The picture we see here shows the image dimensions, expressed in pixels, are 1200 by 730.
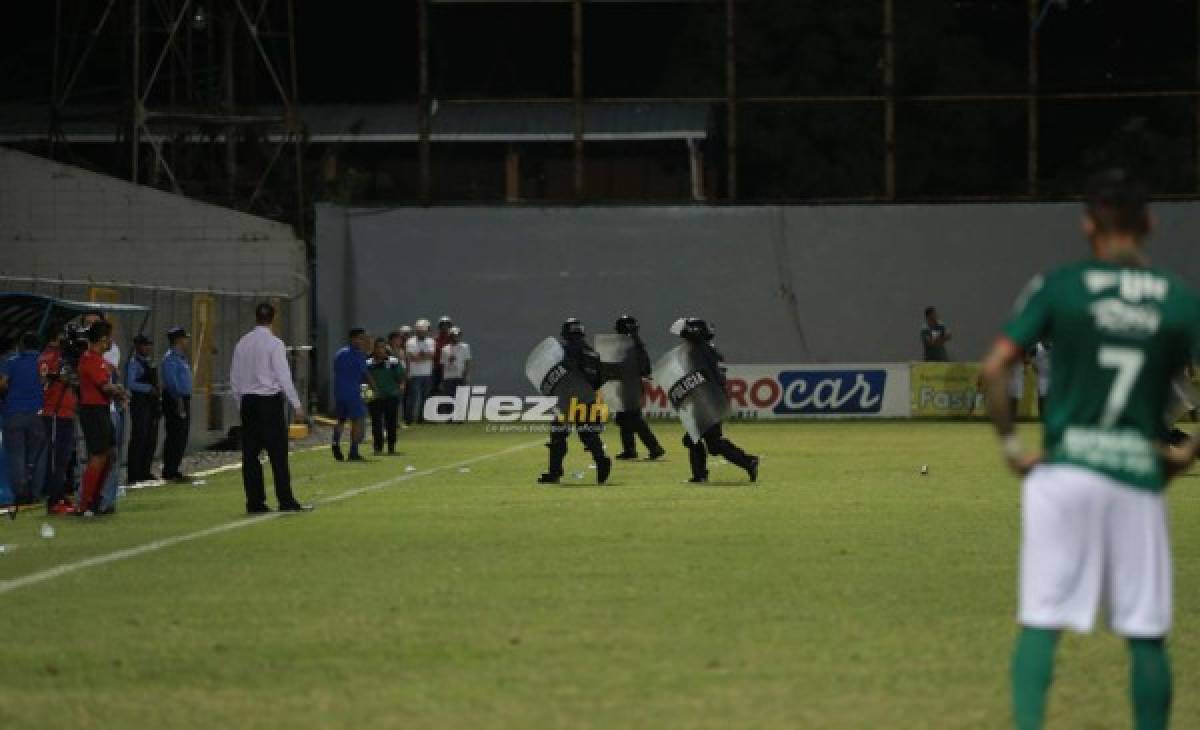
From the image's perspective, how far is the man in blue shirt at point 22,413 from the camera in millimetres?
23375

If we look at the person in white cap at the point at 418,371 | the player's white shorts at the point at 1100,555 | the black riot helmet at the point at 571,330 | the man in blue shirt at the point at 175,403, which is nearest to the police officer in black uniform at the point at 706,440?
the black riot helmet at the point at 571,330

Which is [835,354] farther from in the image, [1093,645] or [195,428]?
[1093,645]

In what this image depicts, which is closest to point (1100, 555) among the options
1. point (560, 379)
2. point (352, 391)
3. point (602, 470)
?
point (560, 379)

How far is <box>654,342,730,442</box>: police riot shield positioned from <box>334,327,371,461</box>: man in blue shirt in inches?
297

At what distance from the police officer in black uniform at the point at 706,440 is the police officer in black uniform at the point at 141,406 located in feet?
21.1

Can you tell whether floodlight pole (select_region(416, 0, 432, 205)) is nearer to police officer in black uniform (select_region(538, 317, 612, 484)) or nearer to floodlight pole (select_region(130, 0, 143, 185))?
floodlight pole (select_region(130, 0, 143, 185))

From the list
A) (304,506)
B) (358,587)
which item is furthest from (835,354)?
(358,587)

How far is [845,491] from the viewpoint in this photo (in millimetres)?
25781

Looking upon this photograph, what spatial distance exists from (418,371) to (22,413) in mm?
22207

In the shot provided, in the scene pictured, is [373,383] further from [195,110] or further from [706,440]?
[195,110]

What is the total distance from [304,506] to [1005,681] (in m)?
13.4

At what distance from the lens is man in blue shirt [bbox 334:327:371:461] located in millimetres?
33688

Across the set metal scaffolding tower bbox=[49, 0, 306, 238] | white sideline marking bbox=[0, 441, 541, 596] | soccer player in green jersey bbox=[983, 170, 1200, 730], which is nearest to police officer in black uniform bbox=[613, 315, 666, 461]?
white sideline marking bbox=[0, 441, 541, 596]

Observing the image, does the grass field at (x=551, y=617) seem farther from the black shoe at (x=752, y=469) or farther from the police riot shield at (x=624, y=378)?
the police riot shield at (x=624, y=378)
